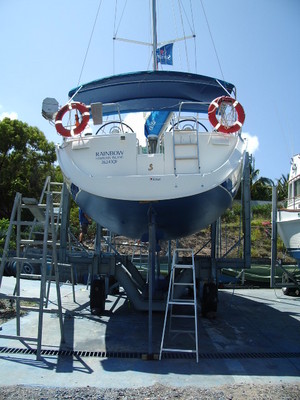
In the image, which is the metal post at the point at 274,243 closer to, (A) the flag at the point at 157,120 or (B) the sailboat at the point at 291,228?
(B) the sailboat at the point at 291,228

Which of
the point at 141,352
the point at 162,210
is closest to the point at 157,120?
the point at 162,210

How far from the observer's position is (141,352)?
15.1ft

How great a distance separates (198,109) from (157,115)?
3.47 ft

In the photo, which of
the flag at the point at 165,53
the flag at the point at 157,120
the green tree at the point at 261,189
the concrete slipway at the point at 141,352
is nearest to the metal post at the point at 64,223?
the concrete slipway at the point at 141,352

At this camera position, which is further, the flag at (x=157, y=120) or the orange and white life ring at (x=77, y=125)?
the flag at (x=157, y=120)

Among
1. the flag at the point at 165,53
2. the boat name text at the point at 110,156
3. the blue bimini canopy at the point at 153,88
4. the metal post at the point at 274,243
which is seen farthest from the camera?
the flag at the point at 165,53

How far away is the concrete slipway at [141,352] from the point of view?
3725 mm

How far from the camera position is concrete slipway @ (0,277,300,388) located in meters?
3.72

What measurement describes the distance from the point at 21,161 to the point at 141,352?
20246 mm

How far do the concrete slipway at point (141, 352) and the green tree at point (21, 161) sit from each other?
53.1 feet

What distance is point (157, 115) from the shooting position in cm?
809

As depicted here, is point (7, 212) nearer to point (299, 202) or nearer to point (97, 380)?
point (299, 202)

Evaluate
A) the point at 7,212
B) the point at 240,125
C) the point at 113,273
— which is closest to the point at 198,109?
the point at 240,125

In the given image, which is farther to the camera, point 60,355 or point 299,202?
point 299,202
